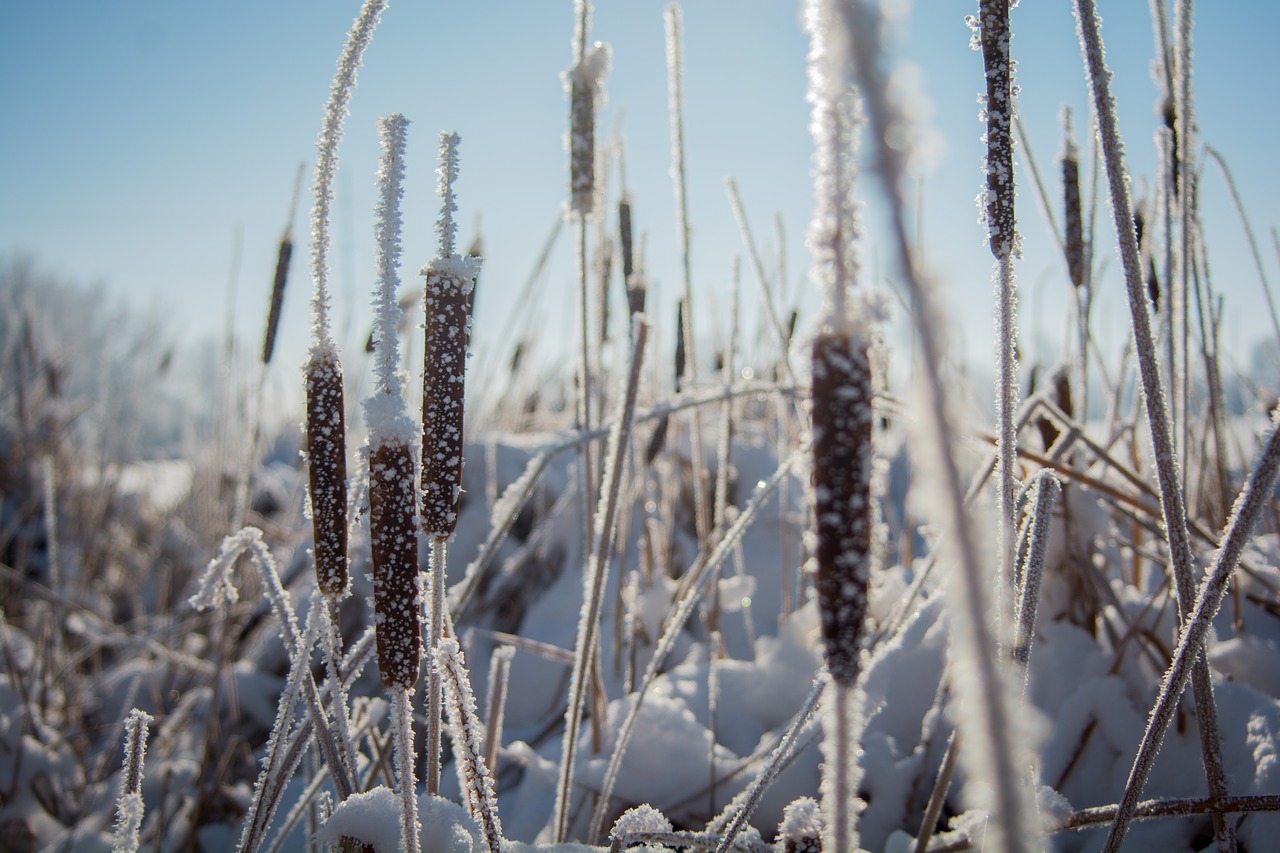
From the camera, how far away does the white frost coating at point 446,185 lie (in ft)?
1.50

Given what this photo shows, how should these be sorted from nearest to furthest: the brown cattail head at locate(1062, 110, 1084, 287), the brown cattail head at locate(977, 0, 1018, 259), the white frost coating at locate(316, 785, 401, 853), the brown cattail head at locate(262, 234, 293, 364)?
the brown cattail head at locate(977, 0, 1018, 259) < the white frost coating at locate(316, 785, 401, 853) < the brown cattail head at locate(1062, 110, 1084, 287) < the brown cattail head at locate(262, 234, 293, 364)

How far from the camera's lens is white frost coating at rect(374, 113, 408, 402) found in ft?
1.47

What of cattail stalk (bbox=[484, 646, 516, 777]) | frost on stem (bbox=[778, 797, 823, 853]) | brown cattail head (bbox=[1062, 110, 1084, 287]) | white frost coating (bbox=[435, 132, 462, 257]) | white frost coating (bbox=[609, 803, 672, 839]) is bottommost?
white frost coating (bbox=[609, 803, 672, 839])

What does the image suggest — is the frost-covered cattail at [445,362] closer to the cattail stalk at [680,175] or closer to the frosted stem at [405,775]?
the frosted stem at [405,775]

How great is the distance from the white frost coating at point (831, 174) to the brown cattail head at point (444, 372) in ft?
0.77

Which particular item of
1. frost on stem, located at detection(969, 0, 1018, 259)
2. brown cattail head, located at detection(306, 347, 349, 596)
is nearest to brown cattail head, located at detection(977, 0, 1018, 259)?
frost on stem, located at detection(969, 0, 1018, 259)

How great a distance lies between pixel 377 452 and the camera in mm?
434

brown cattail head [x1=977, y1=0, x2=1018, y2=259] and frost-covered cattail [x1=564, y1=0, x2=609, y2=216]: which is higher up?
frost-covered cattail [x1=564, y1=0, x2=609, y2=216]

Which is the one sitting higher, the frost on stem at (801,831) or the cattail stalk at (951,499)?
the cattail stalk at (951,499)

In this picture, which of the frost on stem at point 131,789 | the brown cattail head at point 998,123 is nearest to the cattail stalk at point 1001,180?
the brown cattail head at point 998,123

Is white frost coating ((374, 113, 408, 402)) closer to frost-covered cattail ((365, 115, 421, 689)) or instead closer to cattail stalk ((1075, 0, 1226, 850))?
frost-covered cattail ((365, 115, 421, 689))

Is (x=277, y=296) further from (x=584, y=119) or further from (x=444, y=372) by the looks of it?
(x=444, y=372)

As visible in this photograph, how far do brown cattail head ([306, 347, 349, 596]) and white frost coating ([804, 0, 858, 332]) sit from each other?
33 cm

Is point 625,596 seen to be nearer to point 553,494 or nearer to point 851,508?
point 553,494
